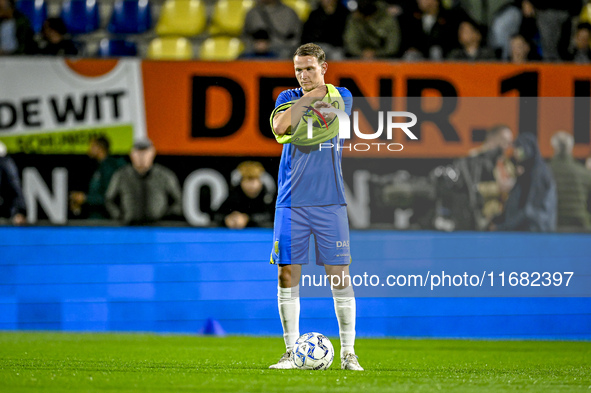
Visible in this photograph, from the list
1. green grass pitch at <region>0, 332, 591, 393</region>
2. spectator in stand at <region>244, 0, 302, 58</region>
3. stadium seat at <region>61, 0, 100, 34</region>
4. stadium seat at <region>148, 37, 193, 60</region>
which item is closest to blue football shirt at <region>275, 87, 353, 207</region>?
green grass pitch at <region>0, 332, 591, 393</region>

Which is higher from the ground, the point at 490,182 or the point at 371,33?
the point at 371,33

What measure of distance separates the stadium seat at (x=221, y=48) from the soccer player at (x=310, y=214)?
5.84 metres

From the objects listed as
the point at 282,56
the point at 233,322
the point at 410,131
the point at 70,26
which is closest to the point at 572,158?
the point at 410,131

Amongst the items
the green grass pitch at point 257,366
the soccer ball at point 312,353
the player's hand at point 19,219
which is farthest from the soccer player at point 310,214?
the player's hand at point 19,219

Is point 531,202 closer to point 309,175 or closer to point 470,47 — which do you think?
point 470,47

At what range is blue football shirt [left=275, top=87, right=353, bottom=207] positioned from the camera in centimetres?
512

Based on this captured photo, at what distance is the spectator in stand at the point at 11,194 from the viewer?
9.40 metres

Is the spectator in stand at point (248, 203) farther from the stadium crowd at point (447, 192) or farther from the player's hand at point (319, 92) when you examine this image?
the player's hand at point (319, 92)

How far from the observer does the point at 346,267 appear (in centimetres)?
513

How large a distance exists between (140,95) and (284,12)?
228 centimetres

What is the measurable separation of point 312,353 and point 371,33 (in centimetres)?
601

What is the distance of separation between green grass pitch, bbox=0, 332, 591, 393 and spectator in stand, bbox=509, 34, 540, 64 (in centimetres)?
331

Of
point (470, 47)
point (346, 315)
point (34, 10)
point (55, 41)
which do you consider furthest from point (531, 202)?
point (34, 10)

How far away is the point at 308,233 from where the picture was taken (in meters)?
5.13
